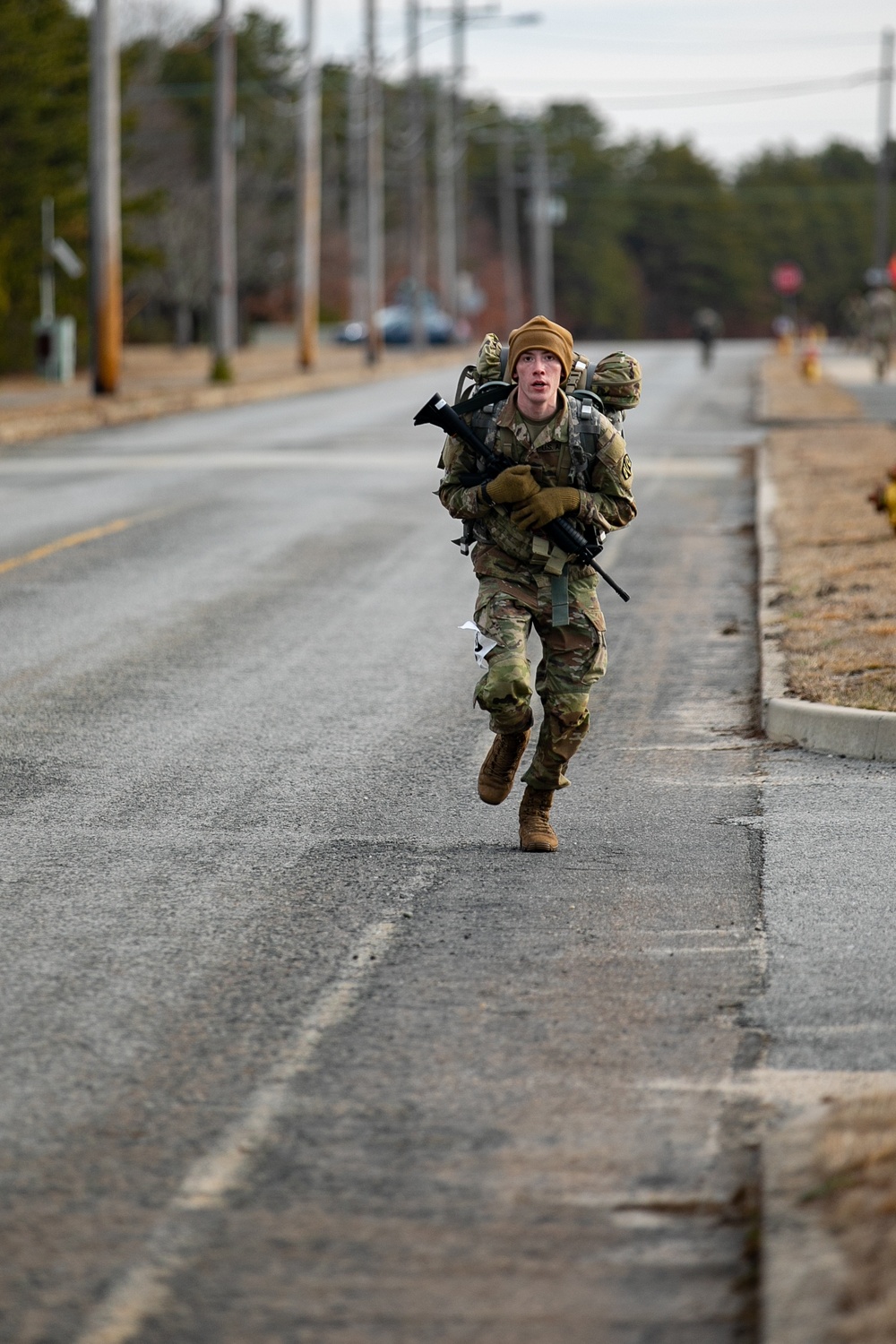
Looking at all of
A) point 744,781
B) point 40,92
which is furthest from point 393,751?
point 40,92

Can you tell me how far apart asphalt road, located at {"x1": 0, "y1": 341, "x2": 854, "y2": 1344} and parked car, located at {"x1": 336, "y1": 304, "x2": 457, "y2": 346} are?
2499 inches

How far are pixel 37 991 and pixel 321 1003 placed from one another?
0.71 m

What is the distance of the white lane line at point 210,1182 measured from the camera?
11.5 ft

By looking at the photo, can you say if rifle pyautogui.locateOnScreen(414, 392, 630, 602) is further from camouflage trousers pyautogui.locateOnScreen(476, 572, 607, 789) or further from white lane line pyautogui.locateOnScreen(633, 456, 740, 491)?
white lane line pyautogui.locateOnScreen(633, 456, 740, 491)

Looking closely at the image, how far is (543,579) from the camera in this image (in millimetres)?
6621

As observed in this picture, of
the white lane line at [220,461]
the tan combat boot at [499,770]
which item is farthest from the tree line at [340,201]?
the tan combat boot at [499,770]

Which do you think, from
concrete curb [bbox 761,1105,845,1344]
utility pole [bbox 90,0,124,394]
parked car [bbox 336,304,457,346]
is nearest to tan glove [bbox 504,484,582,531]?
concrete curb [bbox 761,1105,845,1344]

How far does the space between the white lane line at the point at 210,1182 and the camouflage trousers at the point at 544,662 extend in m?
1.45

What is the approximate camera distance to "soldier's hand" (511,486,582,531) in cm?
642

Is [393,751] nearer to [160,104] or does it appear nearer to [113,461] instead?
[113,461]

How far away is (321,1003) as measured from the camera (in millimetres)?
5117

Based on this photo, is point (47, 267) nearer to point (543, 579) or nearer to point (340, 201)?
point (543, 579)

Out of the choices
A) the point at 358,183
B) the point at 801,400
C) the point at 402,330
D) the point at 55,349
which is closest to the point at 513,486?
the point at 801,400

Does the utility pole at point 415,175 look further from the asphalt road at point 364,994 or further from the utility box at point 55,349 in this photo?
the asphalt road at point 364,994
